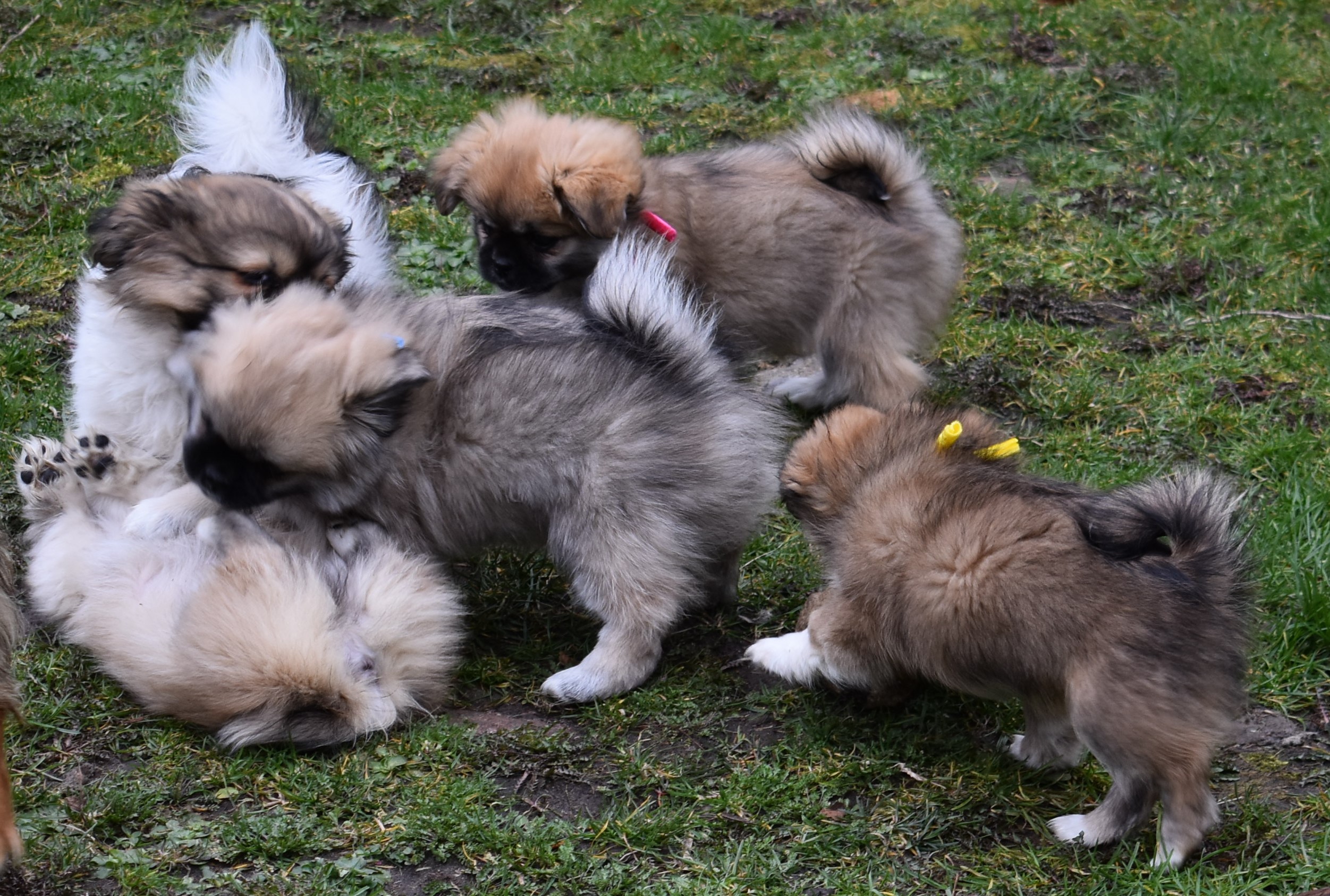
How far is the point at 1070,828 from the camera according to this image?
268cm

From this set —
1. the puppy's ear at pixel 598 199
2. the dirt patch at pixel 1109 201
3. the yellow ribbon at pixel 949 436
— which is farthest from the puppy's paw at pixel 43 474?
the dirt patch at pixel 1109 201

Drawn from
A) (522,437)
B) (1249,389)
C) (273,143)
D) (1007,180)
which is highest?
(273,143)

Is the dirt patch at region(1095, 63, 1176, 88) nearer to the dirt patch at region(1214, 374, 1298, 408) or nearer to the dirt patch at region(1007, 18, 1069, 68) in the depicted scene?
the dirt patch at region(1007, 18, 1069, 68)

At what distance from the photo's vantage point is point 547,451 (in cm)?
305

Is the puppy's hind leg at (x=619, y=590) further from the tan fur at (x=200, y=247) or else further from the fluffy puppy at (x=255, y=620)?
the tan fur at (x=200, y=247)

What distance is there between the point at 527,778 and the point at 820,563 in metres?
0.94

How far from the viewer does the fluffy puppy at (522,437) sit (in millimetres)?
2932

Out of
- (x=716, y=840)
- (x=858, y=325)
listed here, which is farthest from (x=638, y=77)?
(x=716, y=840)

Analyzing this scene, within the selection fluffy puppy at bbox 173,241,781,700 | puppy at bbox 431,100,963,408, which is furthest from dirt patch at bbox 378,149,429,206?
fluffy puppy at bbox 173,241,781,700

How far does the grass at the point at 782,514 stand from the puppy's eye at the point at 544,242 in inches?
29.5

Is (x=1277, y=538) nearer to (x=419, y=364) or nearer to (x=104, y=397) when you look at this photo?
(x=419, y=364)

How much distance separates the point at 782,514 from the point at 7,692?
2.21m

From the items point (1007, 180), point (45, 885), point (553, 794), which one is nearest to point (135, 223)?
point (45, 885)

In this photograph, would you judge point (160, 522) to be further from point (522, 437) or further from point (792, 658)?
point (792, 658)
